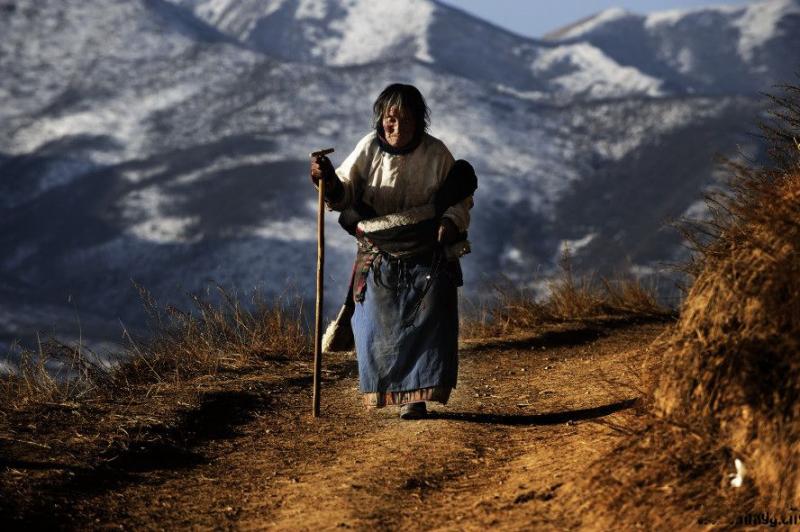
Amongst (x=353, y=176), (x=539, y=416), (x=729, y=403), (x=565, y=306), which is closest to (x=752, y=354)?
(x=729, y=403)

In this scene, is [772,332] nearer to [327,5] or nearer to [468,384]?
[468,384]

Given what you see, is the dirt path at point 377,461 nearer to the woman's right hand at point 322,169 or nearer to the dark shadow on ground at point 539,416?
the dark shadow on ground at point 539,416

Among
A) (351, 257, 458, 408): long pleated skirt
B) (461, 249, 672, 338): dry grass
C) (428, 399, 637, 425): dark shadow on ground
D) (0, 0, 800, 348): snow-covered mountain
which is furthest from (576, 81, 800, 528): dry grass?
(0, 0, 800, 348): snow-covered mountain

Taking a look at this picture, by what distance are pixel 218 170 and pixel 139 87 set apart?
10.8 meters

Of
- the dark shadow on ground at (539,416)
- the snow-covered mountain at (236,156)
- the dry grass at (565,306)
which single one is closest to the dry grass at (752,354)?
the dark shadow on ground at (539,416)

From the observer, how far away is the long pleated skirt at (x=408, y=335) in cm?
520

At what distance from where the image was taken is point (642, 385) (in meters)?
5.04

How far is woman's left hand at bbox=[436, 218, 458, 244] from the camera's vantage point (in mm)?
5180

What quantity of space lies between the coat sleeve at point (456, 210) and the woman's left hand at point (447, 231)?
2 centimetres

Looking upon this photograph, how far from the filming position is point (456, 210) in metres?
Answer: 5.25

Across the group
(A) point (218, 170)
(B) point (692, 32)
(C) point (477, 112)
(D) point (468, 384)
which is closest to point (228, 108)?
(A) point (218, 170)

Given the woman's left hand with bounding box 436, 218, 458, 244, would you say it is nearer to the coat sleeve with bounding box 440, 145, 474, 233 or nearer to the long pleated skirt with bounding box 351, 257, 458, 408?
the coat sleeve with bounding box 440, 145, 474, 233

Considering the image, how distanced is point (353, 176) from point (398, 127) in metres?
0.37

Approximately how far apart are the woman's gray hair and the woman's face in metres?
0.02
